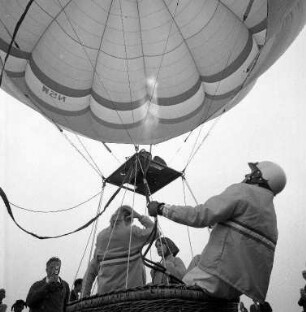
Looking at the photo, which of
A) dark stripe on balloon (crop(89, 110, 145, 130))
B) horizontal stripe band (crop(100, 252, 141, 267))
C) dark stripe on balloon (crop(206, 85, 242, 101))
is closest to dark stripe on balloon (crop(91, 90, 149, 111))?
dark stripe on balloon (crop(89, 110, 145, 130))

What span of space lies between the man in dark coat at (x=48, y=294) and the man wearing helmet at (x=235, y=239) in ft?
7.98

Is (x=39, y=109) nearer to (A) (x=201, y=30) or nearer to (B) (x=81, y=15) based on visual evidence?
(B) (x=81, y=15)

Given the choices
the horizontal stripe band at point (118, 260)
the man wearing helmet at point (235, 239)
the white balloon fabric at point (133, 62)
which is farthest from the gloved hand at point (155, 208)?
the white balloon fabric at point (133, 62)

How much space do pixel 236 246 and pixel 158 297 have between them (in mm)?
460

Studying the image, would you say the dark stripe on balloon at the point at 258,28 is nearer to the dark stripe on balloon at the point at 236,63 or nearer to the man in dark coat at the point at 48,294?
the dark stripe on balloon at the point at 236,63

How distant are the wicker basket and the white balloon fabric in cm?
303

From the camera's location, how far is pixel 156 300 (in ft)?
6.05

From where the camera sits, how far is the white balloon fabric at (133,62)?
4672 millimetres

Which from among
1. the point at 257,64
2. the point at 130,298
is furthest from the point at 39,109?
the point at 130,298

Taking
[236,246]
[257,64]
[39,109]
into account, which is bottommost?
[236,246]

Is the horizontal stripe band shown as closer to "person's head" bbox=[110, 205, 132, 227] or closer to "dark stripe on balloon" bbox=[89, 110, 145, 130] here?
"person's head" bbox=[110, 205, 132, 227]

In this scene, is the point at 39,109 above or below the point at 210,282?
above

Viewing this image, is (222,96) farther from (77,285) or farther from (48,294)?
(77,285)

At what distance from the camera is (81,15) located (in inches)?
185
